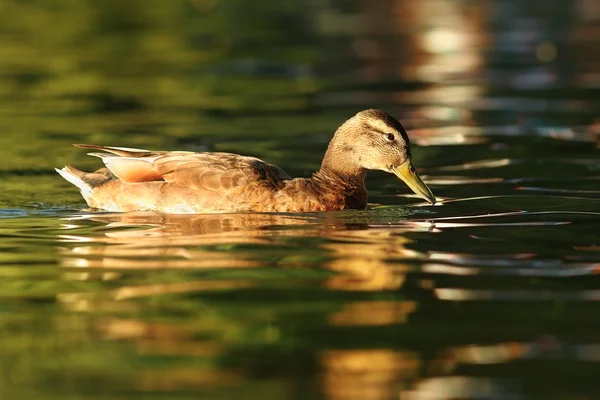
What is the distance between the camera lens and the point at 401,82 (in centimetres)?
2206

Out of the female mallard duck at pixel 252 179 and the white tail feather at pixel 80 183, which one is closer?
the female mallard duck at pixel 252 179

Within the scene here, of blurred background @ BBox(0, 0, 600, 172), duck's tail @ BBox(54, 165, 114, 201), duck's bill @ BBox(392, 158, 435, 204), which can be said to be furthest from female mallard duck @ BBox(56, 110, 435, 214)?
blurred background @ BBox(0, 0, 600, 172)

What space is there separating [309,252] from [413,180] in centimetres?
222

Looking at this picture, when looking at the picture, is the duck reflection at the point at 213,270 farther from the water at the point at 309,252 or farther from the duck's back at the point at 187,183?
the duck's back at the point at 187,183

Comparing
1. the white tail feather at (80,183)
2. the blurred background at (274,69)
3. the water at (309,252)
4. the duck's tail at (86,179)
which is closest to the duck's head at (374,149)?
the water at (309,252)

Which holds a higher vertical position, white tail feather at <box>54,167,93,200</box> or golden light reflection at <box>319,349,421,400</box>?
white tail feather at <box>54,167,93,200</box>

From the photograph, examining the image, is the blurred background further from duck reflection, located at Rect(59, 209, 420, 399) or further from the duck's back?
duck reflection, located at Rect(59, 209, 420, 399)

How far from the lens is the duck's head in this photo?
11422 mm

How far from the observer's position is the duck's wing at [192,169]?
1122cm

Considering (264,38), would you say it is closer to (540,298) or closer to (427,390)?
(540,298)

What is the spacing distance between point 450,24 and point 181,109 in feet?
44.4

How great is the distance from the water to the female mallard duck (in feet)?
0.61

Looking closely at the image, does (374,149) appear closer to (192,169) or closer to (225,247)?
(192,169)

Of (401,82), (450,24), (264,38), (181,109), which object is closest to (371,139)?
(181,109)
